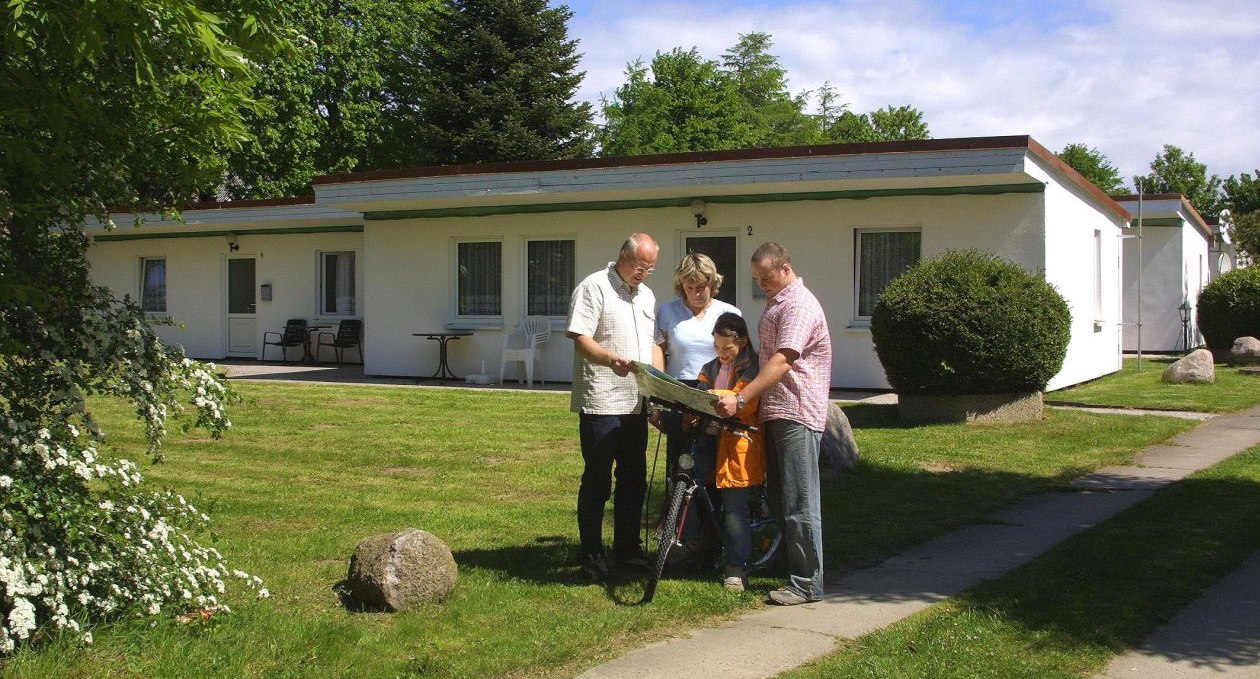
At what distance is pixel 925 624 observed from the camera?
5.46 meters

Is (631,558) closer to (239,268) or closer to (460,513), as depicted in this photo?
(460,513)

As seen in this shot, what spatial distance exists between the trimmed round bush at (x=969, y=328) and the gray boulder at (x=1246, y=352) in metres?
11.6

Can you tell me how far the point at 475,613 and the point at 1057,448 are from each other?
7.20 m

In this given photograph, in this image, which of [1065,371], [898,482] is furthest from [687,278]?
[1065,371]

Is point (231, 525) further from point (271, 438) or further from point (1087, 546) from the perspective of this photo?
point (1087, 546)

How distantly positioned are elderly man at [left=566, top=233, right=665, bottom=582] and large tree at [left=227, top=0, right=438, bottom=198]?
27169 millimetres

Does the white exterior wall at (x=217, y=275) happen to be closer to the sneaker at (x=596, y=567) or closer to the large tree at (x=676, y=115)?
the sneaker at (x=596, y=567)

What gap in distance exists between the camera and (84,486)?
502 centimetres

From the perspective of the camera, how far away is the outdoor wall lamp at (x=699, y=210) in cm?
1645

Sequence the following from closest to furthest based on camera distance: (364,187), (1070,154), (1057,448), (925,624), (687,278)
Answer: (925,624) → (687,278) → (1057,448) → (364,187) → (1070,154)

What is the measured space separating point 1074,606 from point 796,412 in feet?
5.27

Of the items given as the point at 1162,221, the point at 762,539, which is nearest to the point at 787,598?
the point at 762,539

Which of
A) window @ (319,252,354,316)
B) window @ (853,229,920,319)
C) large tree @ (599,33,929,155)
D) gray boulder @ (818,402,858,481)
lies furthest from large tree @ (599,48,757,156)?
gray boulder @ (818,402,858,481)

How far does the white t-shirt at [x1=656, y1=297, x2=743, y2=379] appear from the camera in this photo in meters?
6.58
